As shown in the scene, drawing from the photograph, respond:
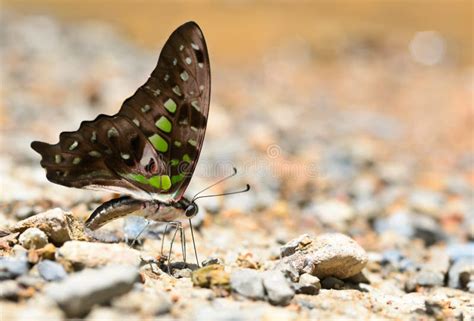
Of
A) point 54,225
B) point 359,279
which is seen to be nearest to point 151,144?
point 54,225

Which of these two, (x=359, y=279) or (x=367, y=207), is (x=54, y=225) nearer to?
(x=359, y=279)

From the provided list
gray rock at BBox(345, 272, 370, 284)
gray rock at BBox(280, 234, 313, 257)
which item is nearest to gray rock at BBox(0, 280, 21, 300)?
gray rock at BBox(280, 234, 313, 257)

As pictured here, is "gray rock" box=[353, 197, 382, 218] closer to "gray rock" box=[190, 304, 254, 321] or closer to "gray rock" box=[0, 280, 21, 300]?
"gray rock" box=[190, 304, 254, 321]

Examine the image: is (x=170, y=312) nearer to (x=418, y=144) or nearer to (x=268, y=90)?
(x=418, y=144)

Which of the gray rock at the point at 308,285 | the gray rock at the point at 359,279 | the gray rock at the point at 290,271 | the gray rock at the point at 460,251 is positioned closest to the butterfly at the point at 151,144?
the gray rock at the point at 290,271

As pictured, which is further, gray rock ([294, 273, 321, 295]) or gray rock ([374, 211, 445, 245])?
gray rock ([374, 211, 445, 245])

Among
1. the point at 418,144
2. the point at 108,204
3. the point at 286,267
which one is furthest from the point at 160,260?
the point at 418,144
